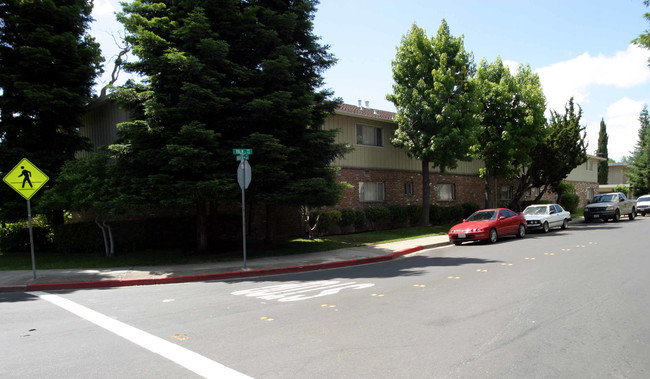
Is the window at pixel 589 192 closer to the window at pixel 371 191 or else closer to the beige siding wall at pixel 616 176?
the beige siding wall at pixel 616 176

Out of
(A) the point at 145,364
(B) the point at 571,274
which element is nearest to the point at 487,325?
(A) the point at 145,364

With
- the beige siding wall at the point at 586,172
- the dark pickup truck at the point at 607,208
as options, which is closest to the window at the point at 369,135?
the dark pickup truck at the point at 607,208

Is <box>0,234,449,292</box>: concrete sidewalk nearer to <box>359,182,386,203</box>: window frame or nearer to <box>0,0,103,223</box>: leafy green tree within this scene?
<box>0,0,103,223</box>: leafy green tree

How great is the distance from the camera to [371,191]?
23.0 meters

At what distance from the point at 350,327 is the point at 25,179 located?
32.5 feet

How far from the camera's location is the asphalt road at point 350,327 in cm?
434

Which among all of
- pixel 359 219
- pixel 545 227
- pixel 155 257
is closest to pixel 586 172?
pixel 545 227

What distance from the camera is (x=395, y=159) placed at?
958 inches

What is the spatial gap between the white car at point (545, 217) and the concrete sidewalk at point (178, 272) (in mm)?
10309

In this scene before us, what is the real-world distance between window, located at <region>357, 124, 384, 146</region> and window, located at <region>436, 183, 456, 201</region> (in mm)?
6342

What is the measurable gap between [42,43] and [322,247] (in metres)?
13.1

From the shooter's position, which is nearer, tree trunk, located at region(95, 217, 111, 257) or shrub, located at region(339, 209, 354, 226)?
tree trunk, located at region(95, 217, 111, 257)

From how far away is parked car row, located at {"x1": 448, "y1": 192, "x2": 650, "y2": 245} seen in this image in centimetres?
1667

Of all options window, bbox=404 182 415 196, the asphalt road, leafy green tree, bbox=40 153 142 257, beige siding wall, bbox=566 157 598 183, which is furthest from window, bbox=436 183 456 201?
beige siding wall, bbox=566 157 598 183
